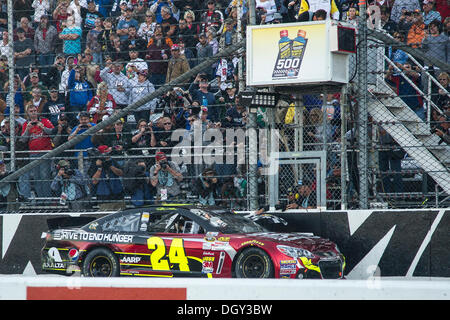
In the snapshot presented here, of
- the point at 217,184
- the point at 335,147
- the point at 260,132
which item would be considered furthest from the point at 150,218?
the point at 335,147

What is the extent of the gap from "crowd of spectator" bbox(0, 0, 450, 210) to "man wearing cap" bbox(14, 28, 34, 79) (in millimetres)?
27

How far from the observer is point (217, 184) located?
1202 cm

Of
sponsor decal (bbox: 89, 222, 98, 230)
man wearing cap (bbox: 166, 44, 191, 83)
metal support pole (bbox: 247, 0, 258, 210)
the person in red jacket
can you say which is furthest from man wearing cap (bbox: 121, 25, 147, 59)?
sponsor decal (bbox: 89, 222, 98, 230)

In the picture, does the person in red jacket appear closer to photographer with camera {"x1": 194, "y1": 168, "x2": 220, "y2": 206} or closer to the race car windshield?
photographer with camera {"x1": 194, "y1": 168, "x2": 220, "y2": 206}

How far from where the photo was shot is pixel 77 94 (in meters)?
14.1

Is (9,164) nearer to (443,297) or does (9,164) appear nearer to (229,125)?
(229,125)

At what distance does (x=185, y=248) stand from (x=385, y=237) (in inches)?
110

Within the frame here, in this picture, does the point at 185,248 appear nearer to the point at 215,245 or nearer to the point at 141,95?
the point at 215,245

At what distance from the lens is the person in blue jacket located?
14077 millimetres

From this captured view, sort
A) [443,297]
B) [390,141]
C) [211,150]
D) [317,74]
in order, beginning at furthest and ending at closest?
1. [390,141]
2. [211,150]
3. [317,74]
4. [443,297]

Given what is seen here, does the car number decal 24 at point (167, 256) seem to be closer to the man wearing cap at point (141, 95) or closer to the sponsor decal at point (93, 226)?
the sponsor decal at point (93, 226)

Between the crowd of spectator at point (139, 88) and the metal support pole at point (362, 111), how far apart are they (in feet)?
1.69

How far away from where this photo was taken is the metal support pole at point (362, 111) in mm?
10969

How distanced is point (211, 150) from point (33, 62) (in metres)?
4.84
